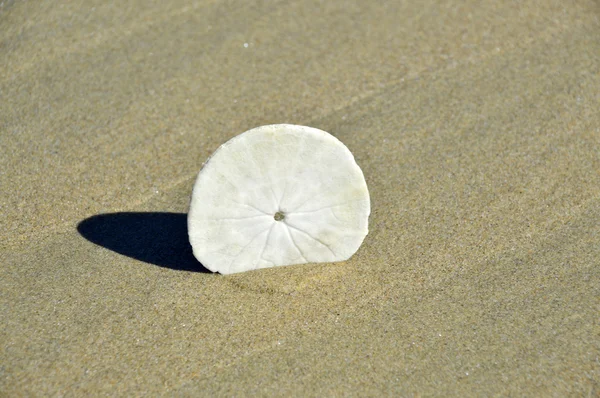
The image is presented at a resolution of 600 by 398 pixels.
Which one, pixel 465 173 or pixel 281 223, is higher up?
pixel 281 223

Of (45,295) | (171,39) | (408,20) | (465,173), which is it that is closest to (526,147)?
(465,173)

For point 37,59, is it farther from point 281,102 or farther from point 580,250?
point 580,250

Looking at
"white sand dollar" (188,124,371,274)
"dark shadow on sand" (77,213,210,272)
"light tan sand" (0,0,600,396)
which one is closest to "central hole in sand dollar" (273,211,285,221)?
"white sand dollar" (188,124,371,274)

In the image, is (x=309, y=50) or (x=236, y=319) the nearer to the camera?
(x=236, y=319)

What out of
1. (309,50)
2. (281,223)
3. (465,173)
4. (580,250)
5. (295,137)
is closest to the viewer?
(295,137)

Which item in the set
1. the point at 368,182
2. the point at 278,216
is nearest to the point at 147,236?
the point at 278,216

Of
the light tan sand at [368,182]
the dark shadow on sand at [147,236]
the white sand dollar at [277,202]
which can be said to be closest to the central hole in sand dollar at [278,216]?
the white sand dollar at [277,202]
